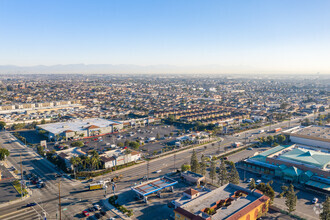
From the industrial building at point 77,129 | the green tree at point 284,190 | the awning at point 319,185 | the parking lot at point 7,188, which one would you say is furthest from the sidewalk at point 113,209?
the industrial building at point 77,129

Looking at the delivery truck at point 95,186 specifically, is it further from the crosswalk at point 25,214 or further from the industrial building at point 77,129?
the industrial building at point 77,129

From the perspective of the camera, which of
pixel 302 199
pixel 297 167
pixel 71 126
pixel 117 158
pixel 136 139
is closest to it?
pixel 302 199

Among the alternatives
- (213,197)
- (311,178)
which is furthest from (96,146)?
(311,178)

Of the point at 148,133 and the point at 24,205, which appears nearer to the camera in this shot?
the point at 24,205

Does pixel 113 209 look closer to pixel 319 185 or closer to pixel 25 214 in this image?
pixel 25 214

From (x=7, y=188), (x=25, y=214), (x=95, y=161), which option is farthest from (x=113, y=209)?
(x=7, y=188)

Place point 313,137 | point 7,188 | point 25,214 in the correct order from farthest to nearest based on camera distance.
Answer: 1. point 313,137
2. point 7,188
3. point 25,214

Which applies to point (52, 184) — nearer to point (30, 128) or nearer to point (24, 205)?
point (24, 205)
